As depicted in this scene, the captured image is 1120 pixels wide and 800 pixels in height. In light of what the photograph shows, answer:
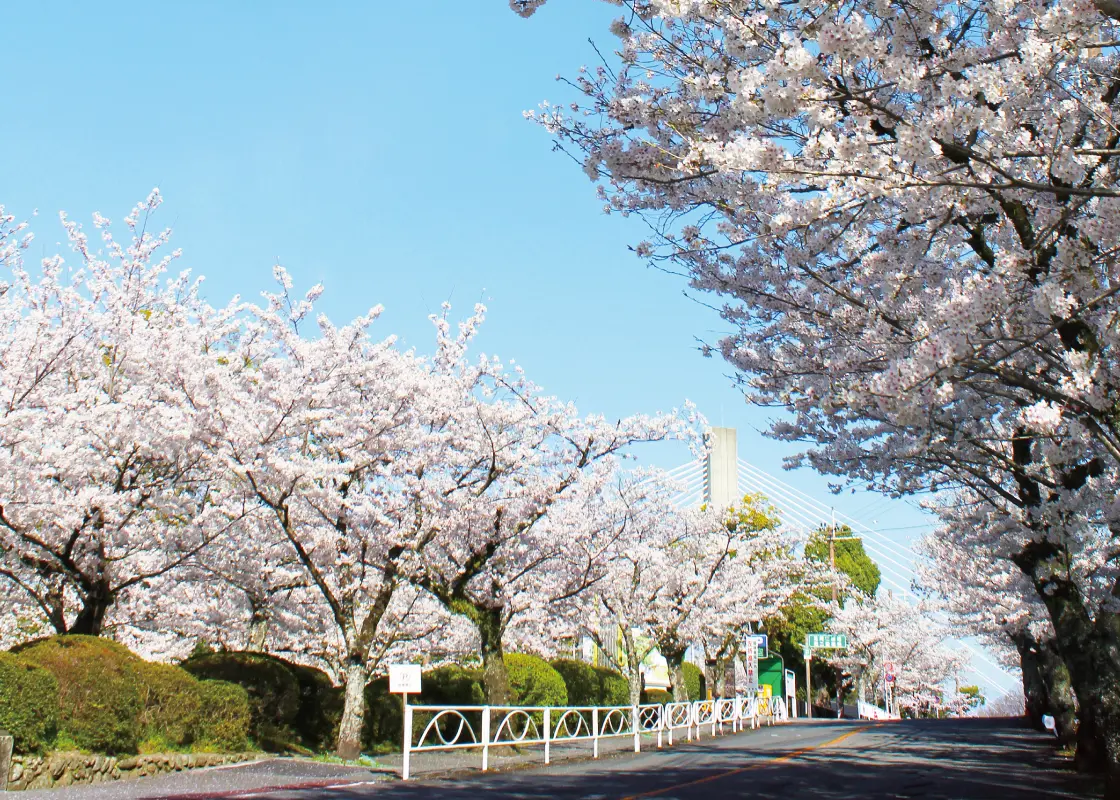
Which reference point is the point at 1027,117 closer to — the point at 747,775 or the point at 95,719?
the point at 747,775

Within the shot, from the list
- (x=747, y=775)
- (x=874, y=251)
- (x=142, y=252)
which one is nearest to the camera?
(x=874, y=251)

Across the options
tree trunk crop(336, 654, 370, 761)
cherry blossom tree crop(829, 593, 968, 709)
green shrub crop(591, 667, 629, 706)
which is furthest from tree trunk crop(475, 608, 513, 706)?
cherry blossom tree crop(829, 593, 968, 709)

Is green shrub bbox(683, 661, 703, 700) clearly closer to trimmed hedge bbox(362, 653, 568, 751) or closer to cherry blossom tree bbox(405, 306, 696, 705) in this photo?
trimmed hedge bbox(362, 653, 568, 751)

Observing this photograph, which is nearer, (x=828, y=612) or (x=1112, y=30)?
(x=1112, y=30)

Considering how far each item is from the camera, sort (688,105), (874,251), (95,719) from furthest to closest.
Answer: (95,719) → (874,251) → (688,105)

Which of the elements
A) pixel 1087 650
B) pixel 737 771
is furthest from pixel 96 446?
pixel 1087 650

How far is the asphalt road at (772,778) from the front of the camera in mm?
11430

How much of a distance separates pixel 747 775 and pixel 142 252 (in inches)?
612

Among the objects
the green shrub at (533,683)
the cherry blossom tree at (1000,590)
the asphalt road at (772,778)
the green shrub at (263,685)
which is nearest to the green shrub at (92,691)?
the green shrub at (263,685)

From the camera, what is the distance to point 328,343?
16.1 metres

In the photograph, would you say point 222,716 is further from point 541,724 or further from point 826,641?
point 826,641

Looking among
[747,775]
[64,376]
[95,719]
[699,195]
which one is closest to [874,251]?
[699,195]

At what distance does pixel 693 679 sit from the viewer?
45281 millimetres

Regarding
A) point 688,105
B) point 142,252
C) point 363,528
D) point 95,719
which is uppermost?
point 142,252
